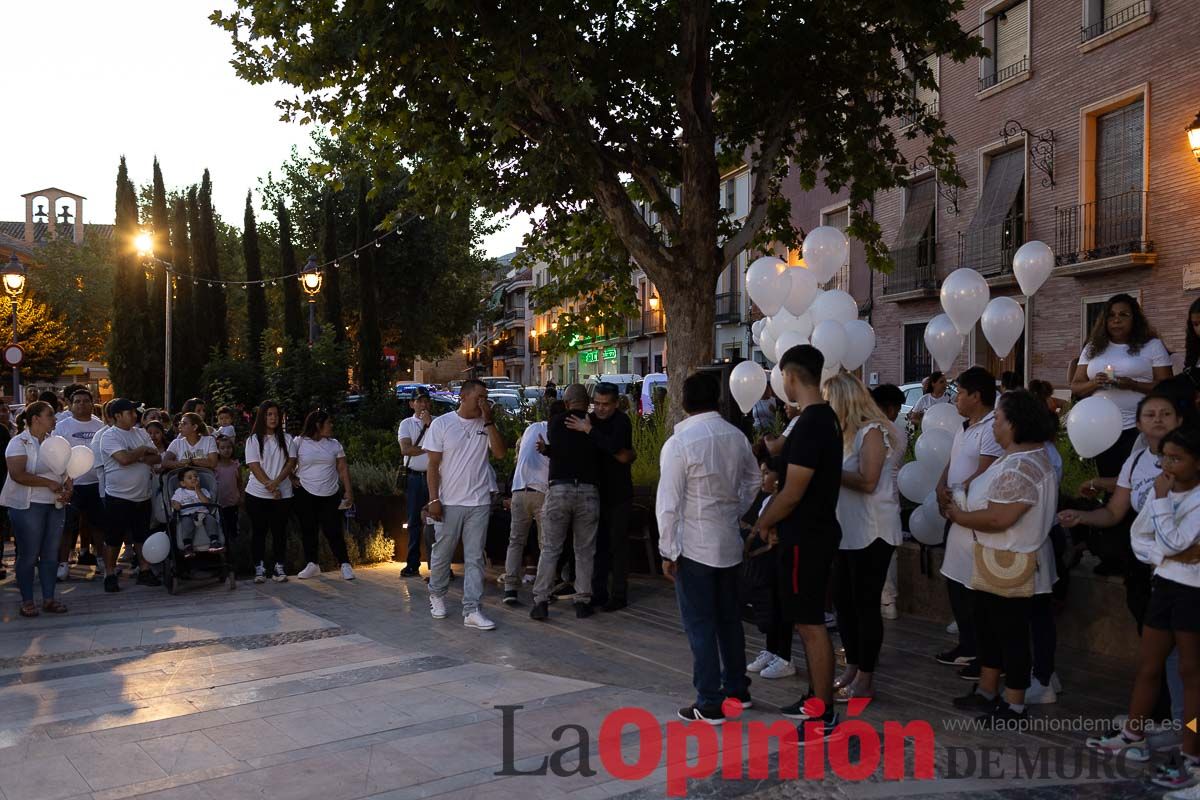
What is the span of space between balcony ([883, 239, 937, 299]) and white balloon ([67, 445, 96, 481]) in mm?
18005

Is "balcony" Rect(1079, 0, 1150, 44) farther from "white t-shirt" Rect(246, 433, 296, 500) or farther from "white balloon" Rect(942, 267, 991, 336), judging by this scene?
"white t-shirt" Rect(246, 433, 296, 500)

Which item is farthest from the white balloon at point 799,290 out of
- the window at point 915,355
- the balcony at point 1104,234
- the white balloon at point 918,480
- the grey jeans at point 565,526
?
the window at point 915,355

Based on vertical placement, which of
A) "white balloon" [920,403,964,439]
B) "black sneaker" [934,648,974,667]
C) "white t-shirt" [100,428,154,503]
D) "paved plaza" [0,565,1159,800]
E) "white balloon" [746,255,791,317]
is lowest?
"paved plaza" [0,565,1159,800]

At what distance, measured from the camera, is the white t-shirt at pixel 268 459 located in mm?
9500

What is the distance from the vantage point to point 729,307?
34375 mm

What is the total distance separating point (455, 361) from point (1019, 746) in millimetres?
105341

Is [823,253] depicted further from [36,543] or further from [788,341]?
[36,543]

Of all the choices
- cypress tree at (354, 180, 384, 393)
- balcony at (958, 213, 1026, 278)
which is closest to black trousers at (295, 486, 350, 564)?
balcony at (958, 213, 1026, 278)

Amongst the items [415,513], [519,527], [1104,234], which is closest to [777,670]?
[519,527]

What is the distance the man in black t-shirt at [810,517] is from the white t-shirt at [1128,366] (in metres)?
2.27

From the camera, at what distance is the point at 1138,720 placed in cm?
446

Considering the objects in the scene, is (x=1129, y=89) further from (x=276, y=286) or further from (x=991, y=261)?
(x=276, y=286)

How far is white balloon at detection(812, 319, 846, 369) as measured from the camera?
7375mm

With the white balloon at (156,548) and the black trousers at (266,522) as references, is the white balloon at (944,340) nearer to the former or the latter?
the black trousers at (266,522)
